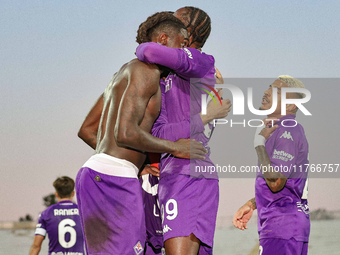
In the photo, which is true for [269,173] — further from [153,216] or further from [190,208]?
[190,208]

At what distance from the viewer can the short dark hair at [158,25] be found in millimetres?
3836

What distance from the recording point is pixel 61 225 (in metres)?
7.95

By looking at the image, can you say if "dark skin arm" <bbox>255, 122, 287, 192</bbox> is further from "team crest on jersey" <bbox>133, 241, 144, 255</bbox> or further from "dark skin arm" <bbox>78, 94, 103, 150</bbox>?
"team crest on jersey" <bbox>133, 241, 144, 255</bbox>

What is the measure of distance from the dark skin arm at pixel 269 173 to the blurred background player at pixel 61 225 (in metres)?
3.73

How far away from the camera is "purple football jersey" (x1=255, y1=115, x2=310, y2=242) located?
4.93m

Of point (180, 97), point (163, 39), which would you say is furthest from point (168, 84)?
point (163, 39)

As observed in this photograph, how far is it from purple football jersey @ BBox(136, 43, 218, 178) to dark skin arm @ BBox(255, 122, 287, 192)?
115 centimetres

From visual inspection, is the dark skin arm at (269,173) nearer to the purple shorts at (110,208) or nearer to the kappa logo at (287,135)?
the kappa logo at (287,135)

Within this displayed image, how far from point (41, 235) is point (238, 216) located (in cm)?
368

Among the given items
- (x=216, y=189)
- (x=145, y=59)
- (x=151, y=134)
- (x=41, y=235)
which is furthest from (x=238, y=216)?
(x=41, y=235)

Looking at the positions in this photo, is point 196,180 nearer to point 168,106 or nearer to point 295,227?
point 168,106

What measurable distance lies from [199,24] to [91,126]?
1149 millimetres

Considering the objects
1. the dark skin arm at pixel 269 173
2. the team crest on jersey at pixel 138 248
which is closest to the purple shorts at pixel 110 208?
the team crest on jersey at pixel 138 248

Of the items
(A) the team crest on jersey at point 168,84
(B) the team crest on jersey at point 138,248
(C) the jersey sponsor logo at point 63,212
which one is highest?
(A) the team crest on jersey at point 168,84
